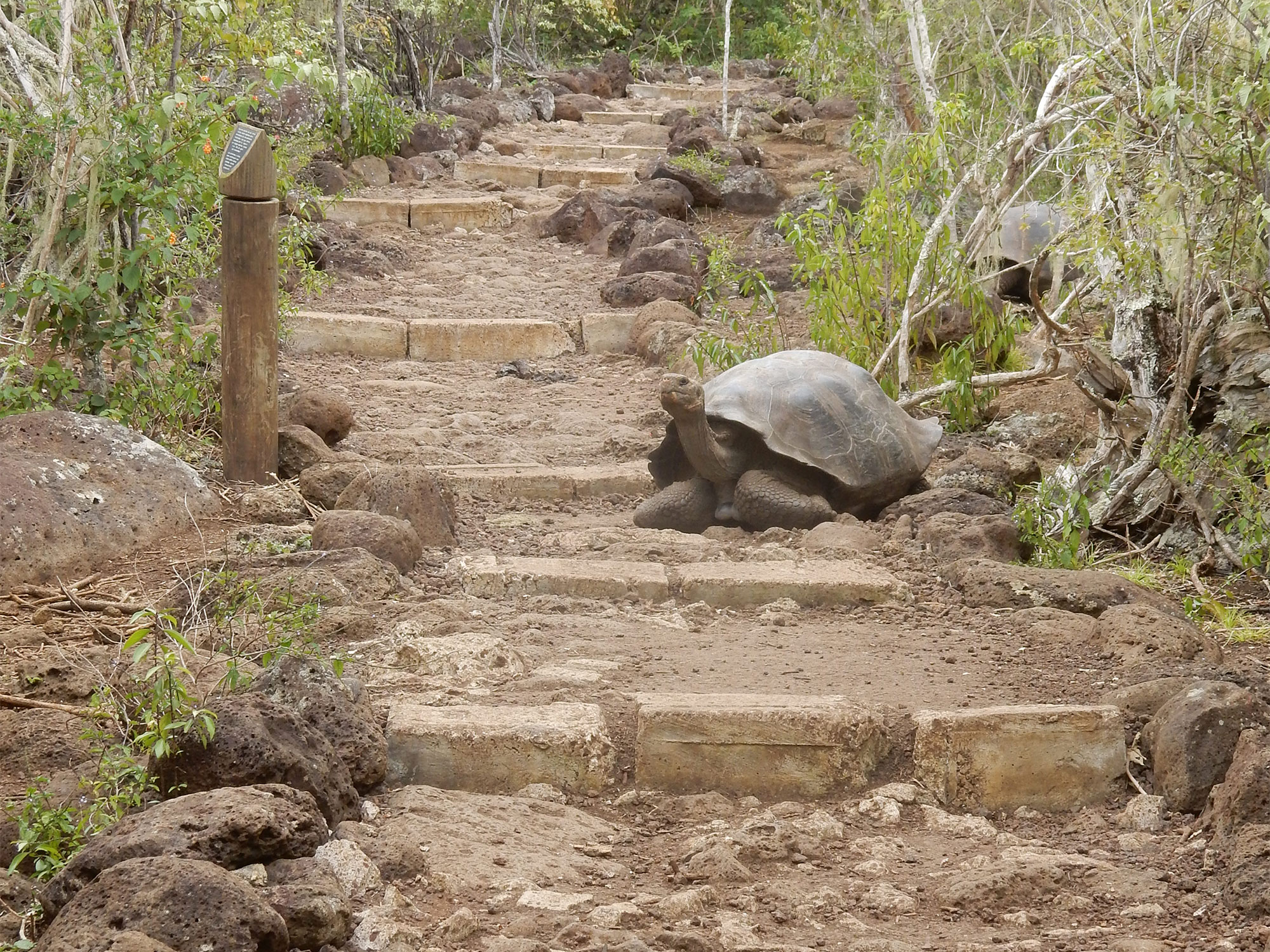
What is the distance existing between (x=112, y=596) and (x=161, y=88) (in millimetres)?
2653

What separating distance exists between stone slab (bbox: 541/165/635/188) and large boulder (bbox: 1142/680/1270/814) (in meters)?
10.7

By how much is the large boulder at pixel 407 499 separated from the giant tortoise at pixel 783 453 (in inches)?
38.4

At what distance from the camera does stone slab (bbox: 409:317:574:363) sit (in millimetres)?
8453

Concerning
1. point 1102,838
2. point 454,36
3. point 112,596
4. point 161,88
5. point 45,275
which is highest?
point 454,36

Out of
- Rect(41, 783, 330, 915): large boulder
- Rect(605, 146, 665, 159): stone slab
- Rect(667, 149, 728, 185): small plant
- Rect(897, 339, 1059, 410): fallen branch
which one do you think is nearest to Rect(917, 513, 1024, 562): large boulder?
Rect(897, 339, 1059, 410): fallen branch

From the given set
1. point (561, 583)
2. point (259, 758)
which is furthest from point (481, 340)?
point (259, 758)

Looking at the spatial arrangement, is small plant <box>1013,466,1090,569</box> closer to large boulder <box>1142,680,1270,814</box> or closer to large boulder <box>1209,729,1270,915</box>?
large boulder <box>1142,680,1270,814</box>

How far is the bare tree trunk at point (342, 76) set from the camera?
1167 centimetres

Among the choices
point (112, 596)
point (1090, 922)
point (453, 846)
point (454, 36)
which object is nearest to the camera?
point (1090, 922)

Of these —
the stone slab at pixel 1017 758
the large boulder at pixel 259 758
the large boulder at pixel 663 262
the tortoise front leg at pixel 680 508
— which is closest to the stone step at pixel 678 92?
the large boulder at pixel 663 262

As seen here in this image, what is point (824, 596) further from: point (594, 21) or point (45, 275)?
point (594, 21)

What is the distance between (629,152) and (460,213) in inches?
146

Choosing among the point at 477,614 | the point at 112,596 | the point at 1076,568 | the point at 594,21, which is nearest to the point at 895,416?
the point at 1076,568

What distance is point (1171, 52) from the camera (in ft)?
16.3
